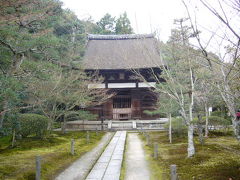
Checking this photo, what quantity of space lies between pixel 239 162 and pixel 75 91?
35.2 ft

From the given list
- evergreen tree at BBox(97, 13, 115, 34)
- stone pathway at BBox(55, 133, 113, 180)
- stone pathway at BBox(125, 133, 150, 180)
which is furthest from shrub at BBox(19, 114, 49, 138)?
evergreen tree at BBox(97, 13, 115, 34)

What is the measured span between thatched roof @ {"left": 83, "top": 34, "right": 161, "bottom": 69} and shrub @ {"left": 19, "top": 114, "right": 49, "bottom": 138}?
7.69 meters

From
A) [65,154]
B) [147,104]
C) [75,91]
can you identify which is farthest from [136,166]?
[147,104]

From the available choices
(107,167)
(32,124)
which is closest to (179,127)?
(107,167)

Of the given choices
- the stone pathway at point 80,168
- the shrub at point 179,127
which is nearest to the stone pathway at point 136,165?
the stone pathway at point 80,168

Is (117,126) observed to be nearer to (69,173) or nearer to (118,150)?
(118,150)

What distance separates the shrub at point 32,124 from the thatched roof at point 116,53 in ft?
25.2

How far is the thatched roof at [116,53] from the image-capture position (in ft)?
63.7

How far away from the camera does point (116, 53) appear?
893 inches

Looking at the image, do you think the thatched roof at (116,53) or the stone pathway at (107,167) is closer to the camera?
the stone pathway at (107,167)

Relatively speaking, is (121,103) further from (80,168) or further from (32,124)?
(80,168)

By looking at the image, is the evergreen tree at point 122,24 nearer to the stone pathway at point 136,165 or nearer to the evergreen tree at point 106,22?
the evergreen tree at point 106,22

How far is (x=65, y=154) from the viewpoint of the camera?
867cm

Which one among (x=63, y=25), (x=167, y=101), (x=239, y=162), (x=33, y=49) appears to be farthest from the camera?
(x=63, y=25)
